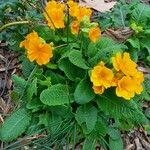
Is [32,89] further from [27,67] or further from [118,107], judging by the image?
[118,107]

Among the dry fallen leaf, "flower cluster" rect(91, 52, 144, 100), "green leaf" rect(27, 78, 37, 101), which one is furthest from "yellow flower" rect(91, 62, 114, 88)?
the dry fallen leaf

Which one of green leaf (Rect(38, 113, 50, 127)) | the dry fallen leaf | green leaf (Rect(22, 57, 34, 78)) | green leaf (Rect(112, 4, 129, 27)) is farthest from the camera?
the dry fallen leaf

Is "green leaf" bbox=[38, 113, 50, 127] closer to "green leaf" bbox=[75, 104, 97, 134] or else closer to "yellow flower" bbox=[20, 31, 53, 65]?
"green leaf" bbox=[75, 104, 97, 134]

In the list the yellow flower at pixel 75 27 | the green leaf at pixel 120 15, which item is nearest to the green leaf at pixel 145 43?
the green leaf at pixel 120 15

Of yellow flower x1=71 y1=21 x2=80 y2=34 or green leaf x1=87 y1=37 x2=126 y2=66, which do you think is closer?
green leaf x1=87 y1=37 x2=126 y2=66

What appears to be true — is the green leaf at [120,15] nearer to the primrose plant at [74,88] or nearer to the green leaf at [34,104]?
the primrose plant at [74,88]
